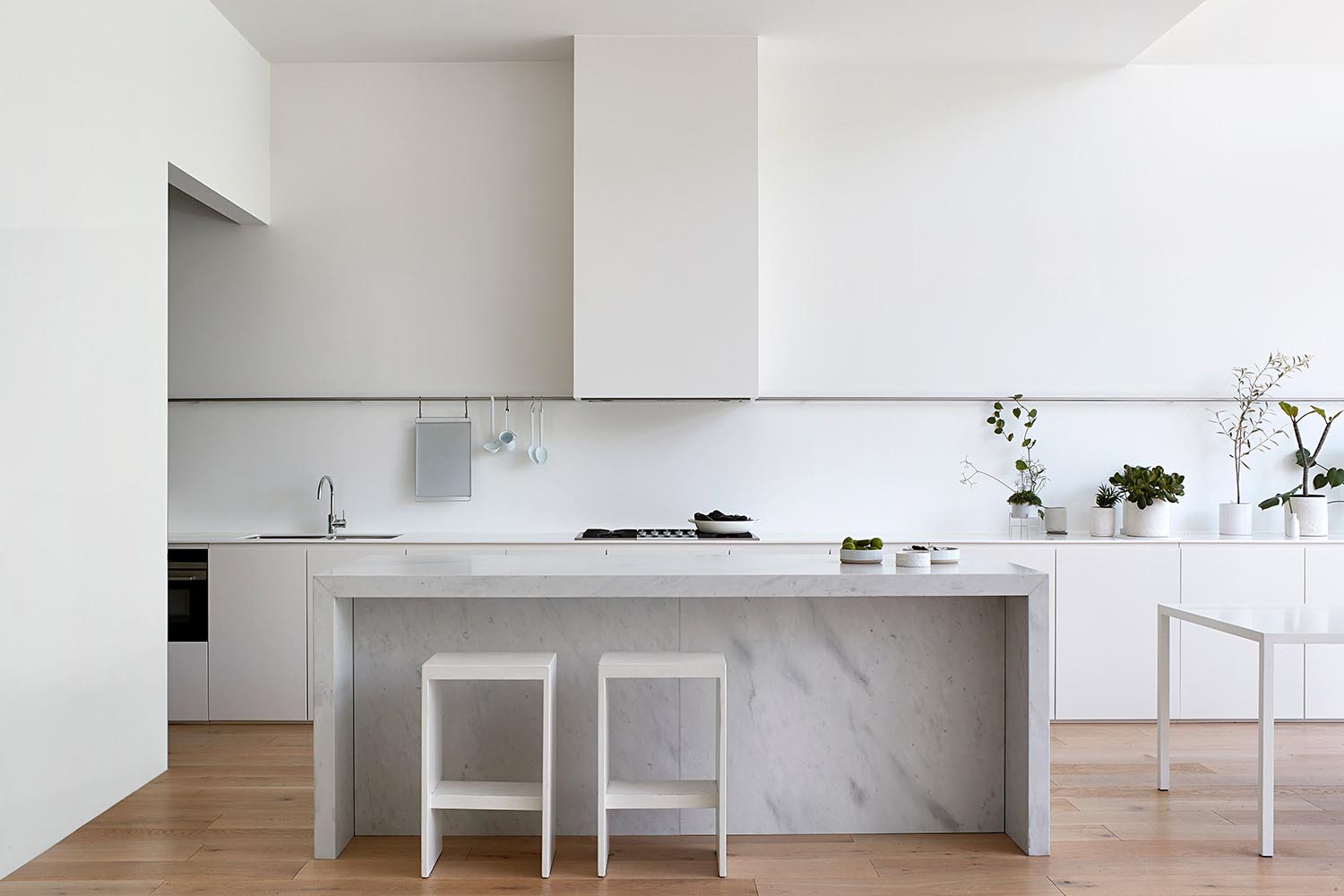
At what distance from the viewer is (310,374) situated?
4.89 m

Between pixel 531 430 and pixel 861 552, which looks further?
pixel 531 430

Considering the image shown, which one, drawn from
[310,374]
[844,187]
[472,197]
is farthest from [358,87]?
[844,187]

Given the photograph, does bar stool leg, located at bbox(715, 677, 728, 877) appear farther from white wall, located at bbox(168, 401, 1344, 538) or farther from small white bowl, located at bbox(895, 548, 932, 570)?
white wall, located at bbox(168, 401, 1344, 538)

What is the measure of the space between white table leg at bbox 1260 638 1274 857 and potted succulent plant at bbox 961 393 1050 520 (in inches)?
76.1

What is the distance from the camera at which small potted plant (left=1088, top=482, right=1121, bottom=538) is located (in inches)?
187

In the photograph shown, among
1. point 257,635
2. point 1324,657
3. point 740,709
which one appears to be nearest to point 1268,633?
point 740,709

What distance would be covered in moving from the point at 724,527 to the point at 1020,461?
4.69 ft

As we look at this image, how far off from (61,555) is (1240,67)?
5.22m

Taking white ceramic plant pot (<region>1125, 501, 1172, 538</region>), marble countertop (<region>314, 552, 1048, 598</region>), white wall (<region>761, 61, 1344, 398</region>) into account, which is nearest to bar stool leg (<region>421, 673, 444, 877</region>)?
marble countertop (<region>314, 552, 1048, 598</region>)

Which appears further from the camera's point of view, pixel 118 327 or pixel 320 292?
pixel 320 292

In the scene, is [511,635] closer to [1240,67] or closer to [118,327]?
[118,327]

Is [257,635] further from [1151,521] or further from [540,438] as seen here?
[1151,521]

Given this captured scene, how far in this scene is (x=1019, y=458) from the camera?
496cm

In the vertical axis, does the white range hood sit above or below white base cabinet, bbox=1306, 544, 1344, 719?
above
